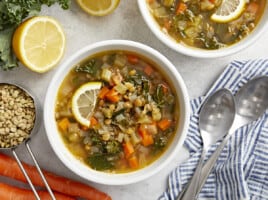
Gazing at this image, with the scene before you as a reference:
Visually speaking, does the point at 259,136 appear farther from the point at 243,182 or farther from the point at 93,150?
the point at 93,150

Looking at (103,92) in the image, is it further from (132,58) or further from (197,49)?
(197,49)

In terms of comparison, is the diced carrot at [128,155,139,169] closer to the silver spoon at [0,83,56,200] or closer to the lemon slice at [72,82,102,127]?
the lemon slice at [72,82,102,127]

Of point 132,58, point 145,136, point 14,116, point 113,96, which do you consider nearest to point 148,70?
point 132,58

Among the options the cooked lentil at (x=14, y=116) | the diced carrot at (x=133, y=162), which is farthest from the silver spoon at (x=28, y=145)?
the diced carrot at (x=133, y=162)

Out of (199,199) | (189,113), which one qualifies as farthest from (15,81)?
(199,199)

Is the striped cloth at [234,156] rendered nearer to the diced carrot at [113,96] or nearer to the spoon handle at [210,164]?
the spoon handle at [210,164]
